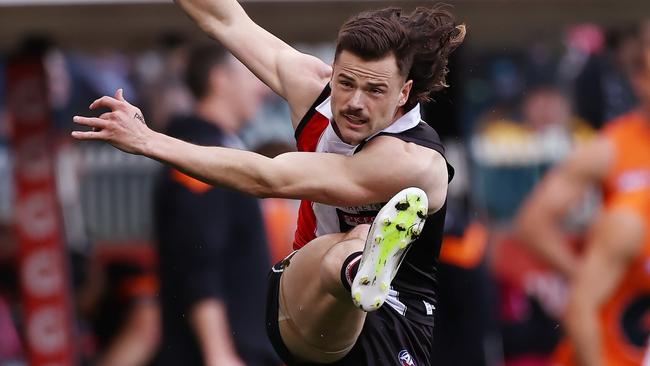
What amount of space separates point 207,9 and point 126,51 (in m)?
4.32

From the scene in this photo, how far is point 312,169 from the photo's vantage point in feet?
17.7

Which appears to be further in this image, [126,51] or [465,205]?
[126,51]

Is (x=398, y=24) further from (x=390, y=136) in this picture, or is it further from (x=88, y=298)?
(x=88, y=298)

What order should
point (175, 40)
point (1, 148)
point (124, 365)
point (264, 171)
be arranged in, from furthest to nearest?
point (1, 148), point (124, 365), point (175, 40), point (264, 171)

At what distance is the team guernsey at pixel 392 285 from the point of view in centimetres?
578

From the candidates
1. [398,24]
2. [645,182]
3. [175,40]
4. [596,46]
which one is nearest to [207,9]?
[398,24]

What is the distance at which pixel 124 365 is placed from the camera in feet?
34.3

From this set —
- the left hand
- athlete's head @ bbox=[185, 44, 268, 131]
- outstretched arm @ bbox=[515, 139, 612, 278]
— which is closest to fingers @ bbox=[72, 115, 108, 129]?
the left hand

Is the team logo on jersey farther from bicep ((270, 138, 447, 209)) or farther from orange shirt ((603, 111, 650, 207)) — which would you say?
orange shirt ((603, 111, 650, 207))

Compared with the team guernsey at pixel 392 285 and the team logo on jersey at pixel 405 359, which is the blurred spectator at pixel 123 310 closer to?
the team guernsey at pixel 392 285

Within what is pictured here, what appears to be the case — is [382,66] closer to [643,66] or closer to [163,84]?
[643,66]

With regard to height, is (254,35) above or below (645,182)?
above

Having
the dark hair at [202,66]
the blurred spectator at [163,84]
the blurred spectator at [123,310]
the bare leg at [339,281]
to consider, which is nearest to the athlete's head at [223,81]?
the dark hair at [202,66]

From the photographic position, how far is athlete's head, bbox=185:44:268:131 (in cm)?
838
